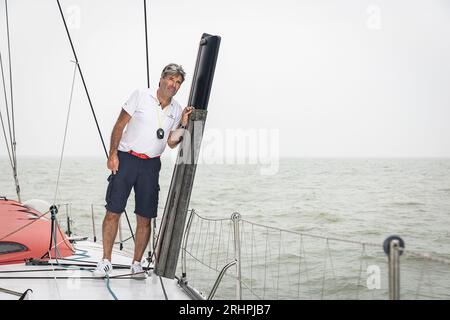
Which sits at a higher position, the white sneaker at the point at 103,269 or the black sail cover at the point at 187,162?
the black sail cover at the point at 187,162

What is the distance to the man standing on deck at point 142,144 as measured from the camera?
3.55 metres

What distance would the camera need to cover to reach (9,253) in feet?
13.6

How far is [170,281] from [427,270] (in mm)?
7770

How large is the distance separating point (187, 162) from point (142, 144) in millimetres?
349

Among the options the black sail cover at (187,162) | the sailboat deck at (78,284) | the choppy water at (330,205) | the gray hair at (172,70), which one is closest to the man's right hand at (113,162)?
the black sail cover at (187,162)

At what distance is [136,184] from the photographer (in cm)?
368

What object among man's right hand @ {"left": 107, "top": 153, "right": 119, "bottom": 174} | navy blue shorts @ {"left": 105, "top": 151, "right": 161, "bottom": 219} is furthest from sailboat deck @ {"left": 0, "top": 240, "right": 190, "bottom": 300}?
man's right hand @ {"left": 107, "top": 153, "right": 119, "bottom": 174}

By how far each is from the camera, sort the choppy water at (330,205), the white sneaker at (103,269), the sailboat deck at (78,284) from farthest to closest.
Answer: the choppy water at (330,205) → the white sneaker at (103,269) → the sailboat deck at (78,284)

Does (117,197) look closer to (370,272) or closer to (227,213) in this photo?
(370,272)

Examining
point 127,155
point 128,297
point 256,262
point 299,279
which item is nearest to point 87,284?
point 128,297

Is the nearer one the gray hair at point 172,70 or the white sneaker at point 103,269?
the gray hair at point 172,70

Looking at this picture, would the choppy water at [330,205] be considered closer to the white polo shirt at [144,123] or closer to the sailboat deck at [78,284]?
the sailboat deck at [78,284]

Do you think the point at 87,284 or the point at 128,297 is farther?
the point at 87,284

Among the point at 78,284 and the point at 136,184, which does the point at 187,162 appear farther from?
the point at 78,284
